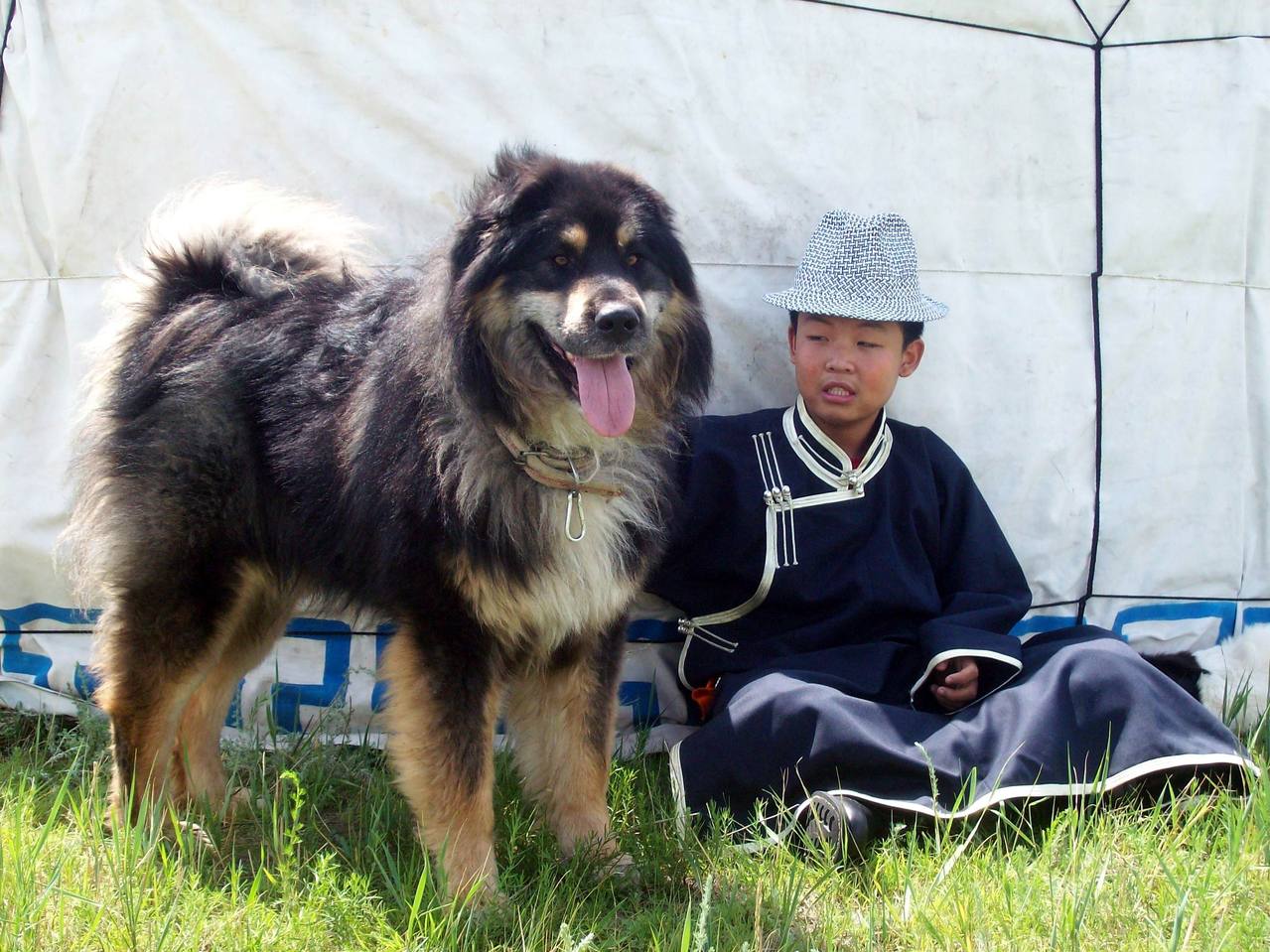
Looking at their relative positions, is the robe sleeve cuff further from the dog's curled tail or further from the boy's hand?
the dog's curled tail

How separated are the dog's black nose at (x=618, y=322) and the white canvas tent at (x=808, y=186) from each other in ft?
3.95

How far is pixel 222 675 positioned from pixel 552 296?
147 centimetres

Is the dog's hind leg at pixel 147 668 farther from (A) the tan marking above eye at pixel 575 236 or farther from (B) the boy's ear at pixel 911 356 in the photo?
(B) the boy's ear at pixel 911 356

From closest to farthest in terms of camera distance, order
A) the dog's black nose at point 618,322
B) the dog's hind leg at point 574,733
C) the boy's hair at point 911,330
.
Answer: the dog's black nose at point 618,322 < the dog's hind leg at point 574,733 < the boy's hair at point 911,330

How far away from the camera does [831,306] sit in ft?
10.6

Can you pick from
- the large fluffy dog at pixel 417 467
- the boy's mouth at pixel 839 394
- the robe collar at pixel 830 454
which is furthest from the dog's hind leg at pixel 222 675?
the boy's mouth at pixel 839 394

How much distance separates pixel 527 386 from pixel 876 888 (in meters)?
1.39

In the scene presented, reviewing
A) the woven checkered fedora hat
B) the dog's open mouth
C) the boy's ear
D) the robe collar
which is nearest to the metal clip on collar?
the dog's open mouth

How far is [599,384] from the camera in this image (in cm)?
263

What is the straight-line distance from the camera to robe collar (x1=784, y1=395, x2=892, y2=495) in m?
3.30

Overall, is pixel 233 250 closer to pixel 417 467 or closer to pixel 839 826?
pixel 417 467

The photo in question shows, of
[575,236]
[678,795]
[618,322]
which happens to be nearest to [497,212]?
[575,236]

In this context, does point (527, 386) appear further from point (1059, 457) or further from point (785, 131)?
point (1059, 457)

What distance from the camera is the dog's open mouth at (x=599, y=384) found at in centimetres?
262
